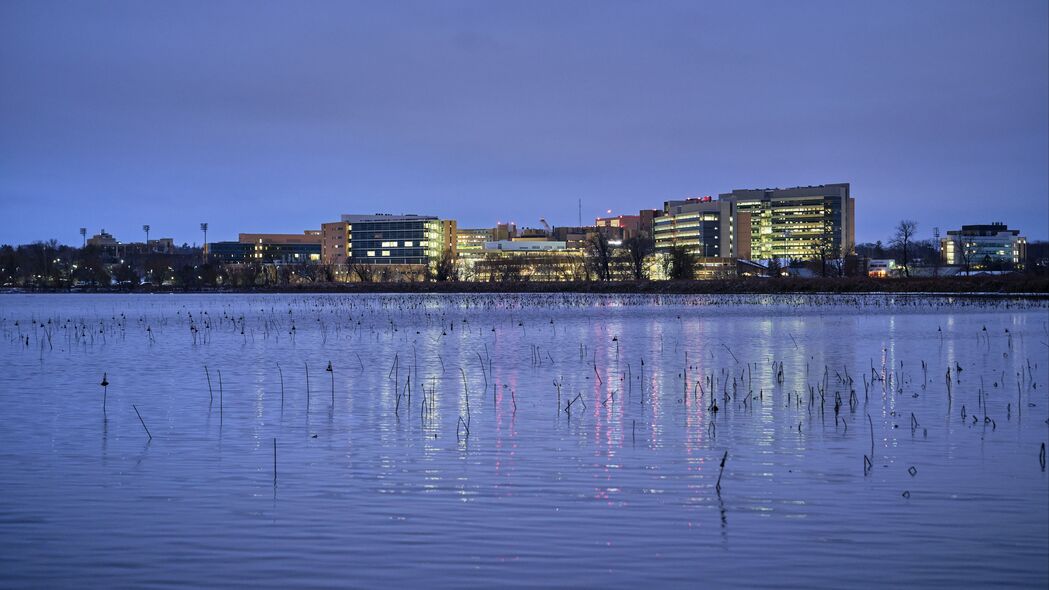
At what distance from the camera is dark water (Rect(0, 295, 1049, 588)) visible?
31.5ft

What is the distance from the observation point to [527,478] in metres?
13.5

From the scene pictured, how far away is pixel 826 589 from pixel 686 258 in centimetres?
14945

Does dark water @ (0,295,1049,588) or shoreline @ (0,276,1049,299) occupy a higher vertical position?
shoreline @ (0,276,1049,299)

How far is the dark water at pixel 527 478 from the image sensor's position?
9.59 m

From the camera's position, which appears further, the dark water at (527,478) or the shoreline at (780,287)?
the shoreline at (780,287)

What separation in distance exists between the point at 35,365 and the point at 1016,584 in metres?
31.8

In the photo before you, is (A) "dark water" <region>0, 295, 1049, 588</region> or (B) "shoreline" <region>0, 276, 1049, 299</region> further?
(B) "shoreline" <region>0, 276, 1049, 299</region>

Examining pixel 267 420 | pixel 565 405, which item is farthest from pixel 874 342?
pixel 267 420

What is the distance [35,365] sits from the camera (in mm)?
32594

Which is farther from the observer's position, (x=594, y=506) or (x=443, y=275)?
(x=443, y=275)

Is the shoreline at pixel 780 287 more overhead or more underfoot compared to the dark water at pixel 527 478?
more overhead

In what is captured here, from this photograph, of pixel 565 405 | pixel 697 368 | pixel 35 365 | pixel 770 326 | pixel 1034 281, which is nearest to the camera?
pixel 565 405

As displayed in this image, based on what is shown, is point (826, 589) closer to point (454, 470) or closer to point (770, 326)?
point (454, 470)

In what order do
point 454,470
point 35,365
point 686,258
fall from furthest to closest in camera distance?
1. point 686,258
2. point 35,365
3. point 454,470
